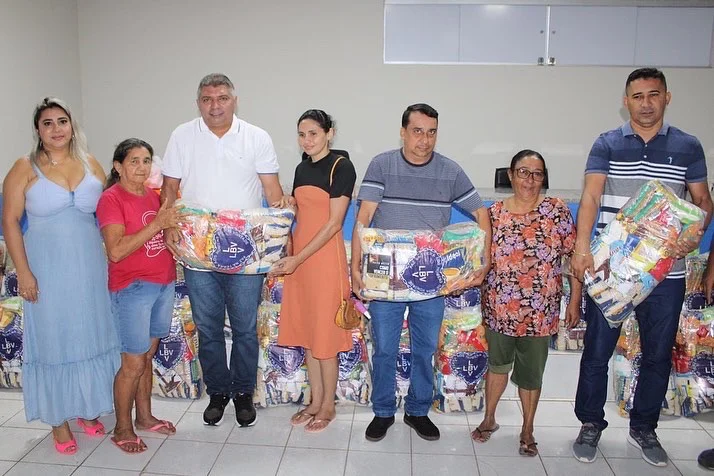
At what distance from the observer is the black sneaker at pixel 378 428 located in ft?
8.25

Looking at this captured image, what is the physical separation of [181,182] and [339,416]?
53.2 inches

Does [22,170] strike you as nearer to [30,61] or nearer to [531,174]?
[531,174]

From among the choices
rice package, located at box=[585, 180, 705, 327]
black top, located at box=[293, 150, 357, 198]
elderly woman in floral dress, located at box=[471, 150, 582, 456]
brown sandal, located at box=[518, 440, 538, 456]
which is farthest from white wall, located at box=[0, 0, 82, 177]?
rice package, located at box=[585, 180, 705, 327]

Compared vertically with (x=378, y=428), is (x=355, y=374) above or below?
above

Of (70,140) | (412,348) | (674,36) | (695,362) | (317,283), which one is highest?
(674,36)

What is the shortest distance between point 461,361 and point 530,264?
0.72m

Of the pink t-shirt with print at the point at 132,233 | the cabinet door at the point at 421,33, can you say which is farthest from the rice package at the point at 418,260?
the cabinet door at the point at 421,33

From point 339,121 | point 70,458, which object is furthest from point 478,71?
point 70,458

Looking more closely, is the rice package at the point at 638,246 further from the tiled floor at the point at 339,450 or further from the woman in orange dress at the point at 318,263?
the woman in orange dress at the point at 318,263

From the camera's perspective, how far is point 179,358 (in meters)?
2.86

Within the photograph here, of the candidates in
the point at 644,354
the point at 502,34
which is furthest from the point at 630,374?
the point at 502,34

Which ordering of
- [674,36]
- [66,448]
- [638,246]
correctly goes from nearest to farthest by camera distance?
[638,246]
[66,448]
[674,36]

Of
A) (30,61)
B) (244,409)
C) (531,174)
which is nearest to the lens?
(531,174)

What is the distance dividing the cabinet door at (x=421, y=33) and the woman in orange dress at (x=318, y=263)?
121 inches
